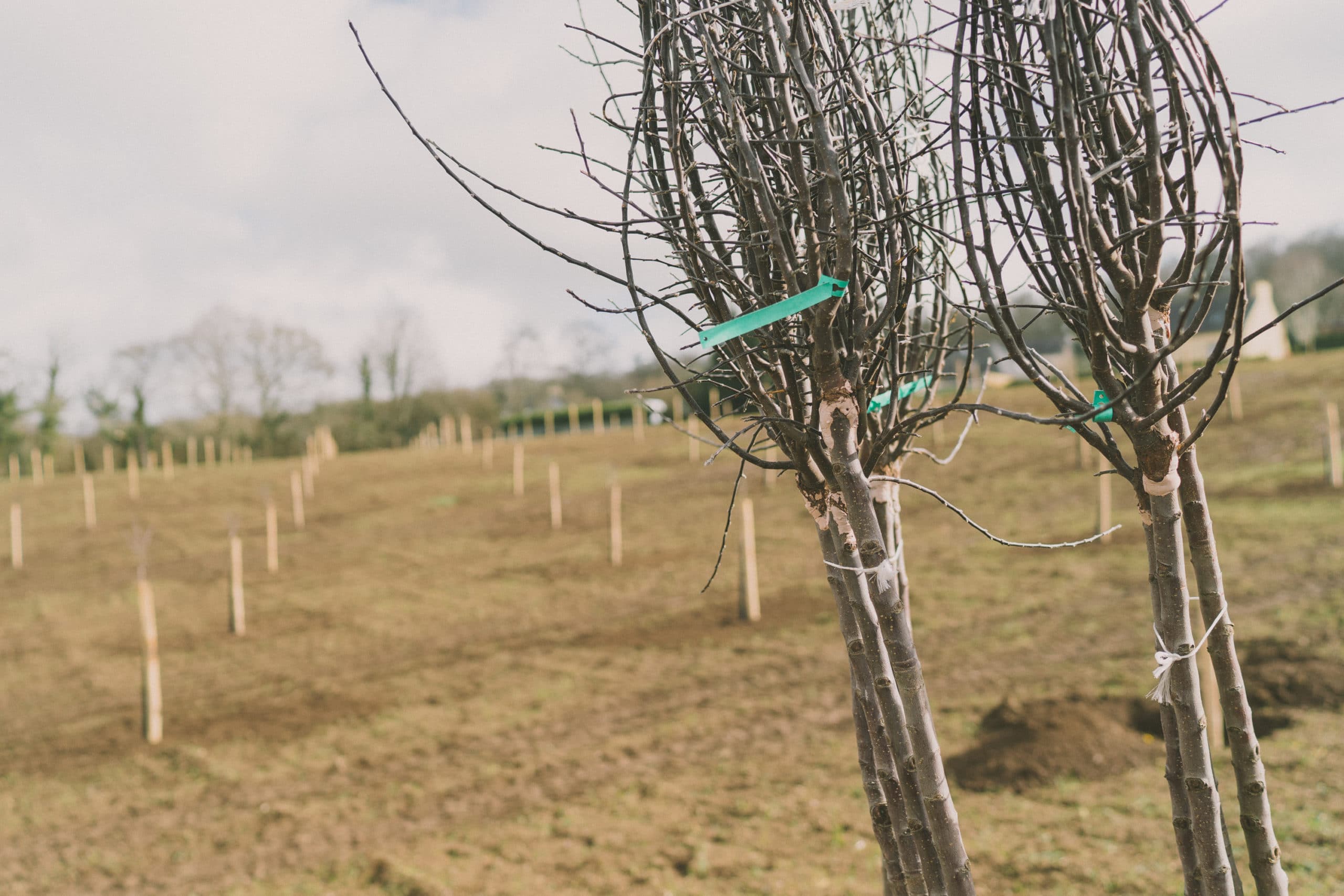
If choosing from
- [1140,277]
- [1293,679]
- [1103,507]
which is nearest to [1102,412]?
[1140,277]

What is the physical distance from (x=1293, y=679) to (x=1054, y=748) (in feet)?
8.48

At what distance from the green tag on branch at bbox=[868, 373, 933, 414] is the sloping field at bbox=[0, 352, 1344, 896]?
4026 mm

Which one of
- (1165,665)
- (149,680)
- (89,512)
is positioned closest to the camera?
(1165,665)

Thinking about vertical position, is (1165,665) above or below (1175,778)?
above

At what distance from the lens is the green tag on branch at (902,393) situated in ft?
8.79

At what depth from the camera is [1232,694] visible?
2.18 metres

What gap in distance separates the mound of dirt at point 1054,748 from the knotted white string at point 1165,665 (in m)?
5.21

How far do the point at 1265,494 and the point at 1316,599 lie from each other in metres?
6.00

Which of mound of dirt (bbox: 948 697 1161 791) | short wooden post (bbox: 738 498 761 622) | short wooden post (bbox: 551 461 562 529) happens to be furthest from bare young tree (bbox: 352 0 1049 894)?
short wooden post (bbox: 551 461 562 529)

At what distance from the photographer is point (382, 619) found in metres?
14.5

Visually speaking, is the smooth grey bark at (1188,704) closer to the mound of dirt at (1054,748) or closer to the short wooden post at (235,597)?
the mound of dirt at (1054,748)

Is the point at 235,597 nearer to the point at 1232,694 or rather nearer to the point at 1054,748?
the point at 1054,748

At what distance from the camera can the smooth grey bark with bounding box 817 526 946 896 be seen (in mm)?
2178

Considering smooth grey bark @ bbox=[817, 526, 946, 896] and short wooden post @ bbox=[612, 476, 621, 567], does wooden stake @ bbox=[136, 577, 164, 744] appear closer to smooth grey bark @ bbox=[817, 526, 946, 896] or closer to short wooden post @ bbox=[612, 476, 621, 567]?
short wooden post @ bbox=[612, 476, 621, 567]
